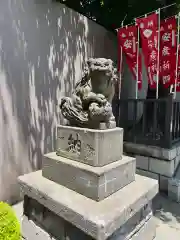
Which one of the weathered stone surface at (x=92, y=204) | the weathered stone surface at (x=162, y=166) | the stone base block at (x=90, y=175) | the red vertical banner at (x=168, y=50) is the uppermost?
the red vertical banner at (x=168, y=50)

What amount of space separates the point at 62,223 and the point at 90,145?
3.20 feet

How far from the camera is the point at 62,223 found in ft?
7.54

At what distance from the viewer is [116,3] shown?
5.68 meters

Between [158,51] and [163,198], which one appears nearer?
[163,198]

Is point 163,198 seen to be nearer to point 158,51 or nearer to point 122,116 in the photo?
point 122,116

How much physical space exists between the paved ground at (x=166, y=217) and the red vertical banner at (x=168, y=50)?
8.52 ft

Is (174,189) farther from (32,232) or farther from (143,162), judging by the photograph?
(32,232)

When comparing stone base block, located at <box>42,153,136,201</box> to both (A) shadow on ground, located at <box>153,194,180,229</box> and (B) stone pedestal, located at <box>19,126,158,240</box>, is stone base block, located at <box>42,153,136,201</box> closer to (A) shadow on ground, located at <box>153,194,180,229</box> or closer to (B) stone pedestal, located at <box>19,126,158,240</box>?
(B) stone pedestal, located at <box>19,126,158,240</box>

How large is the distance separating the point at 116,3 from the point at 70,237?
19.6ft

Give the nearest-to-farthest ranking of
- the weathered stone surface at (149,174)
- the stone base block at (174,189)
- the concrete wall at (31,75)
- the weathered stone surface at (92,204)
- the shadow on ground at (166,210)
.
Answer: the weathered stone surface at (92,204) < the shadow on ground at (166,210) < the concrete wall at (31,75) < the stone base block at (174,189) < the weathered stone surface at (149,174)

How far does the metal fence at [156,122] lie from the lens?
4.07 metres

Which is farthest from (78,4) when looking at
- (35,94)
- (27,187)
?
(27,187)

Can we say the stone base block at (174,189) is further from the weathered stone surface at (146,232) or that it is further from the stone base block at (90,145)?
the stone base block at (90,145)

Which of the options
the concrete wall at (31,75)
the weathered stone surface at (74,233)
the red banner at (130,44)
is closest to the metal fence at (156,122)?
the red banner at (130,44)
